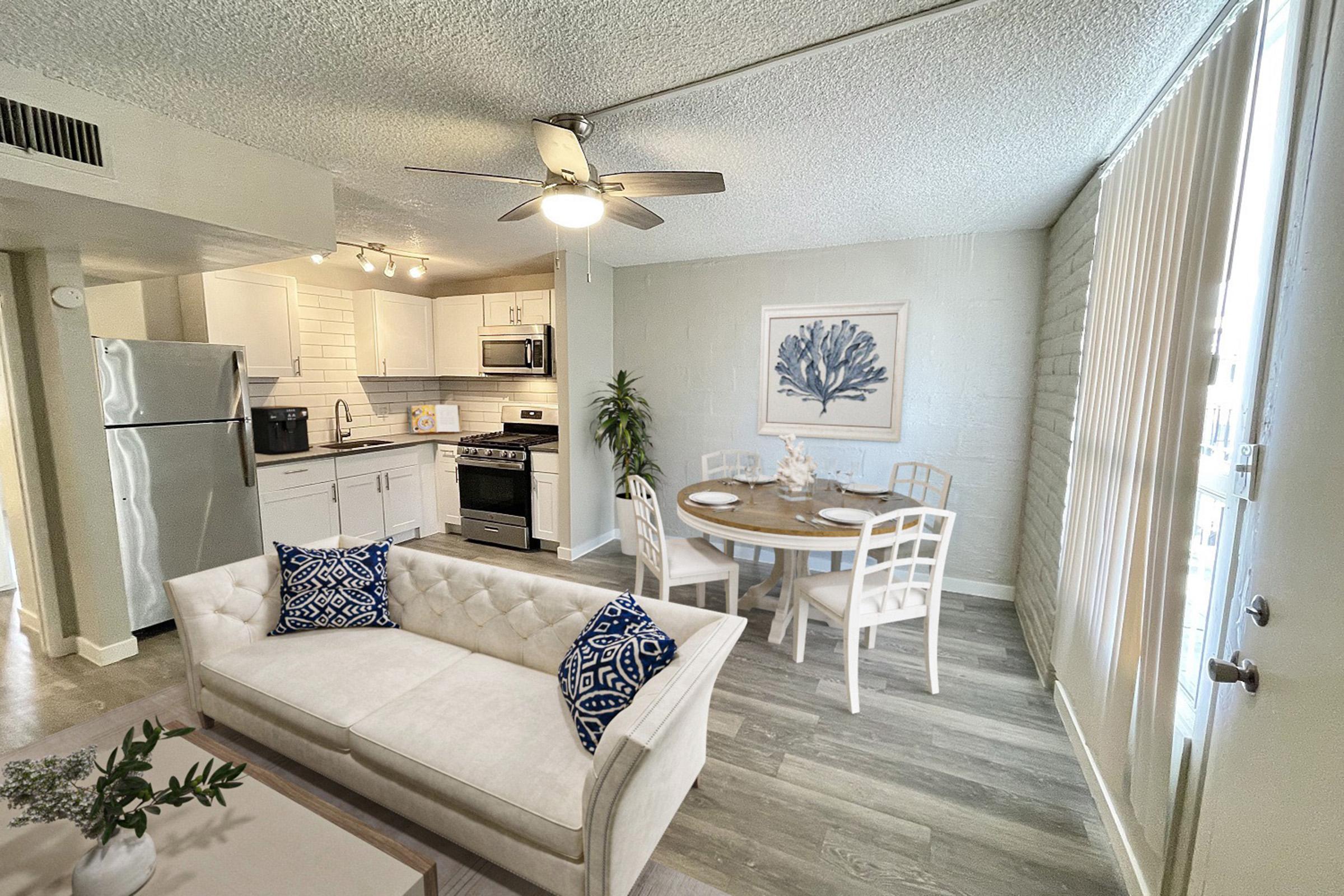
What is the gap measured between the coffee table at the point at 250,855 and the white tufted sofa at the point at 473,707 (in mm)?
242

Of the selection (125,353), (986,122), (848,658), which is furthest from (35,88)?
(848,658)

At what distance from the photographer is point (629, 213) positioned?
2238 mm

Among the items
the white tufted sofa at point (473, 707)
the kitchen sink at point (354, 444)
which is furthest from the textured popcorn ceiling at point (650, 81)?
the kitchen sink at point (354, 444)

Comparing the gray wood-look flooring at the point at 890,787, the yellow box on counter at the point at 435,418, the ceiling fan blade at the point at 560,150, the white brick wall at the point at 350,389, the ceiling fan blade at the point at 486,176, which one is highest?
the ceiling fan blade at the point at 486,176

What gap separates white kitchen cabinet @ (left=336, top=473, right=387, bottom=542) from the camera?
404 cm

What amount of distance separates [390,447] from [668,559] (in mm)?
2808

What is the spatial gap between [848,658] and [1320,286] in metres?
1.91

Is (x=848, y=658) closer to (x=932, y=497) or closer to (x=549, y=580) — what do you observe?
(x=549, y=580)

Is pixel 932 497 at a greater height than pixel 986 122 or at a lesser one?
lesser

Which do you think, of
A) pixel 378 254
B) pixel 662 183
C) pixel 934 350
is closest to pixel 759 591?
pixel 934 350

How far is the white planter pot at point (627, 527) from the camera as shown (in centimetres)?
428

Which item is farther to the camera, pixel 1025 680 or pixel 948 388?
pixel 948 388

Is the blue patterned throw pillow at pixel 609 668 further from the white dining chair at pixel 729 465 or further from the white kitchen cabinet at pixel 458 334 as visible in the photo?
the white kitchen cabinet at pixel 458 334

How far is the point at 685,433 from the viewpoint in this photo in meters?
4.45
